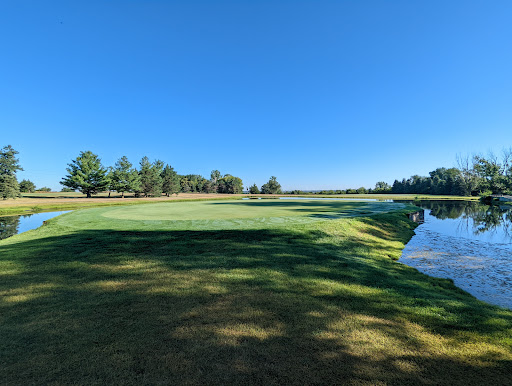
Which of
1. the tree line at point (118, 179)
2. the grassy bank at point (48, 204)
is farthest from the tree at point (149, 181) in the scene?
the grassy bank at point (48, 204)

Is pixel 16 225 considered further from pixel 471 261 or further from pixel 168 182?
pixel 168 182

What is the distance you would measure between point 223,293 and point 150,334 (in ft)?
5.21

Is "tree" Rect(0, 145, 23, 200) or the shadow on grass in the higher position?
"tree" Rect(0, 145, 23, 200)

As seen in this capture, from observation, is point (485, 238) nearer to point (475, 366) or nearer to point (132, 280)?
point (475, 366)

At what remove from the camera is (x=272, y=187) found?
96.8 metres

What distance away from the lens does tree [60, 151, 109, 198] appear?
5788cm

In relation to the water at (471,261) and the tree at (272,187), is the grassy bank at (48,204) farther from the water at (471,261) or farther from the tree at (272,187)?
the tree at (272,187)

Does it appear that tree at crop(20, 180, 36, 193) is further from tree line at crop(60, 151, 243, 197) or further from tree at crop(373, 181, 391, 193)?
tree at crop(373, 181, 391, 193)

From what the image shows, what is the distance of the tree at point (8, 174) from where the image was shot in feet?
150

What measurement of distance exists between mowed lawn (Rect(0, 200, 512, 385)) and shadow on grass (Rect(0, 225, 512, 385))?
2cm

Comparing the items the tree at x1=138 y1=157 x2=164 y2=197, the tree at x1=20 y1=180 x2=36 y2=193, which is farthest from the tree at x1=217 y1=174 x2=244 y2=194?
the tree at x1=20 y1=180 x2=36 y2=193

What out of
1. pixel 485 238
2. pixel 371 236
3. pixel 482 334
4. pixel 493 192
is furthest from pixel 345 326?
pixel 493 192

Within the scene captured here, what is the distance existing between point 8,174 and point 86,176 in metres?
14.3

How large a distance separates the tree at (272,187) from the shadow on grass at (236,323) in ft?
295
